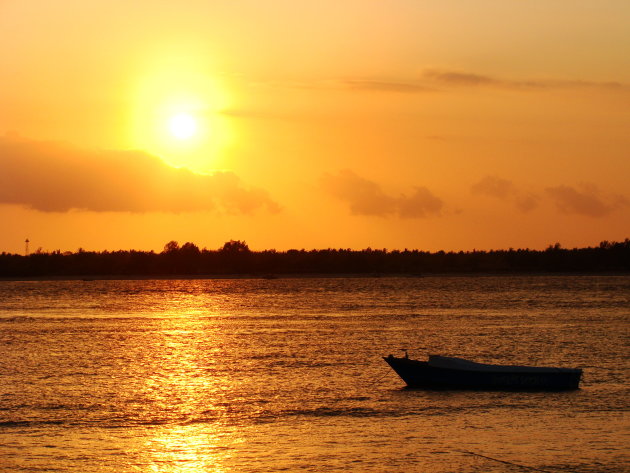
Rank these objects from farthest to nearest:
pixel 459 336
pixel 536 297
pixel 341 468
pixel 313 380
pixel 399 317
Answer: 1. pixel 536 297
2. pixel 399 317
3. pixel 459 336
4. pixel 313 380
5. pixel 341 468

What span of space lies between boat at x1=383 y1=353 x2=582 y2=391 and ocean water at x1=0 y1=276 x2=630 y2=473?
536 mm

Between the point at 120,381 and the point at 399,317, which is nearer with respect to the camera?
the point at 120,381

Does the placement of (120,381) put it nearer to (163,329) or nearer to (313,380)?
(313,380)

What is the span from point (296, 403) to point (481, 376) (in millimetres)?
6945

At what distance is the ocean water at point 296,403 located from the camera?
23.0 m

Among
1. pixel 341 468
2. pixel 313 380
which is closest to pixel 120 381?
pixel 313 380

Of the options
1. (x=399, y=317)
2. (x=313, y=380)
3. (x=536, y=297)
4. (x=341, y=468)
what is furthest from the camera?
(x=536, y=297)

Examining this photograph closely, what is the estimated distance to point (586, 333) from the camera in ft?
196

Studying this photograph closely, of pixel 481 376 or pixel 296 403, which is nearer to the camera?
pixel 296 403

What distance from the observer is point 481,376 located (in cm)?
3347

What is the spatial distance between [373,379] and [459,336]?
22.8 m

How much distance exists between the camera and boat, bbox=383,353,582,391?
33094 mm

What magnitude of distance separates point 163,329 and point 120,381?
31.9 m

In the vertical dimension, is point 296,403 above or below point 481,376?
below
